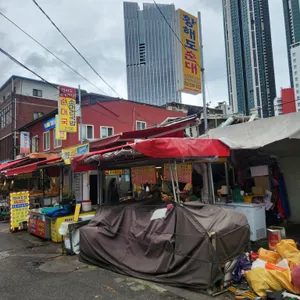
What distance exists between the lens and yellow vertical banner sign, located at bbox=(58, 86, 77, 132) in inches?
662

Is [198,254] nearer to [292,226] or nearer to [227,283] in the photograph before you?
[227,283]

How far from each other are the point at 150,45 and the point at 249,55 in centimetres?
605

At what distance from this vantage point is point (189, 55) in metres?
9.97

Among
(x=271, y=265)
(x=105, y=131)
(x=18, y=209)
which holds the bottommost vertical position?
(x=271, y=265)

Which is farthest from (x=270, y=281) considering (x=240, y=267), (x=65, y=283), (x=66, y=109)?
(x=66, y=109)

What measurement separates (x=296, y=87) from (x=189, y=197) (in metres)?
12.1

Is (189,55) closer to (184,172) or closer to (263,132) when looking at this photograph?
(263,132)

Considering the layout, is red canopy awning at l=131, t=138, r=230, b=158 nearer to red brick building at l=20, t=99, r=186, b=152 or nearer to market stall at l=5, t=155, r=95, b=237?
market stall at l=5, t=155, r=95, b=237

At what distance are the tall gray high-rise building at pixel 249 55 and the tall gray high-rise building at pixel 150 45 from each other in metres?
4.03

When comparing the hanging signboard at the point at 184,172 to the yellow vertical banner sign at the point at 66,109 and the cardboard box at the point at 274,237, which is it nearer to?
the cardboard box at the point at 274,237

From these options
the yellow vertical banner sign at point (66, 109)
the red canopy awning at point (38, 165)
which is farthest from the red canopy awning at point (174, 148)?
the yellow vertical banner sign at point (66, 109)

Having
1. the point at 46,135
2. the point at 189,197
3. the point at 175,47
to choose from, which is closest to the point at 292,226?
the point at 189,197

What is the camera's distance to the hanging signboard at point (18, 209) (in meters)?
10.9

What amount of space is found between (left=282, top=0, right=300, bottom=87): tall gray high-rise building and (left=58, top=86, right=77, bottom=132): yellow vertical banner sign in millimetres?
13661
